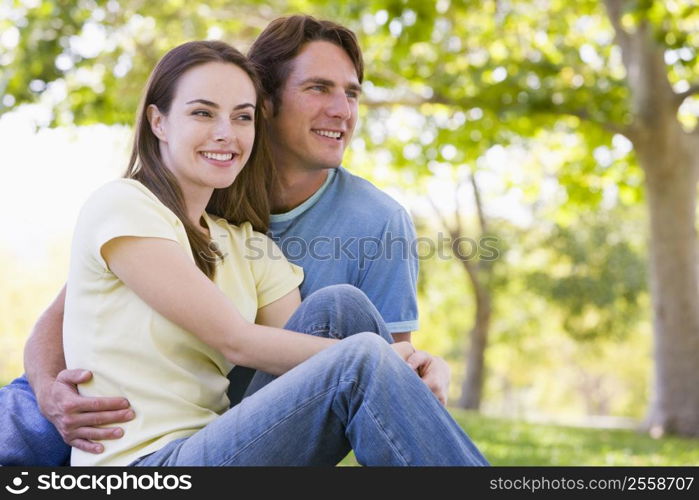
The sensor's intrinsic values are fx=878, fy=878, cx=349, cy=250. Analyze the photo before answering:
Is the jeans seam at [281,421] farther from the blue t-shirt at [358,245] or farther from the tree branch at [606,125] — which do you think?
the tree branch at [606,125]

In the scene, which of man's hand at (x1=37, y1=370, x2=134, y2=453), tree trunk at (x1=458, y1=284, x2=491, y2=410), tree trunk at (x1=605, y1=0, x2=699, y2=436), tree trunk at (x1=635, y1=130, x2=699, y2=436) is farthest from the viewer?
tree trunk at (x1=458, y1=284, x2=491, y2=410)

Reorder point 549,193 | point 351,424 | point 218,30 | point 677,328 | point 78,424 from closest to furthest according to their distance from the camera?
point 351,424 → point 78,424 → point 677,328 → point 218,30 → point 549,193

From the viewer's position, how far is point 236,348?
7.50 ft

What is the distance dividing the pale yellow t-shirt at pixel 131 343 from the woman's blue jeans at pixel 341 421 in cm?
10

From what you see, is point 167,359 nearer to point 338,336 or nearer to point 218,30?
point 338,336

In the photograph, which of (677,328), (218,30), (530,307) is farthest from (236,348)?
(530,307)

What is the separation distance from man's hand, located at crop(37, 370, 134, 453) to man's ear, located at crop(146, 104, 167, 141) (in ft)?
2.44

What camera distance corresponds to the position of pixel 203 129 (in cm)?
256

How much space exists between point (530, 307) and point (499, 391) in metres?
22.2

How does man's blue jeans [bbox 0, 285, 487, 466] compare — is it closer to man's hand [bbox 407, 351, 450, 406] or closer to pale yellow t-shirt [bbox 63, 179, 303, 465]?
pale yellow t-shirt [bbox 63, 179, 303, 465]

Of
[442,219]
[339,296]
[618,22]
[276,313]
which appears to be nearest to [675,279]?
[618,22]

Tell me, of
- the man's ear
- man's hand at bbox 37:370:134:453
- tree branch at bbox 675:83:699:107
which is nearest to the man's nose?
the man's ear

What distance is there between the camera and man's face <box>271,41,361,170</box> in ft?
10.7

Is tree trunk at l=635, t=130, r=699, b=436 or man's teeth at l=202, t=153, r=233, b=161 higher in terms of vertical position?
man's teeth at l=202, t=153, r=233, b=161
